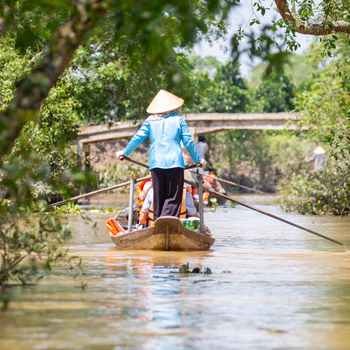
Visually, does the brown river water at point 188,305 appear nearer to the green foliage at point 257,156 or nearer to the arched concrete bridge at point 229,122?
the arched concrete bridge at point 229,122

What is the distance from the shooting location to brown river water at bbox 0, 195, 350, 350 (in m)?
4.13

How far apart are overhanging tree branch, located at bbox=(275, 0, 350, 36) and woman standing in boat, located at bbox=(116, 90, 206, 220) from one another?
2412 mm

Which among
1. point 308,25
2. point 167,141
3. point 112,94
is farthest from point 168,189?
point 112,94

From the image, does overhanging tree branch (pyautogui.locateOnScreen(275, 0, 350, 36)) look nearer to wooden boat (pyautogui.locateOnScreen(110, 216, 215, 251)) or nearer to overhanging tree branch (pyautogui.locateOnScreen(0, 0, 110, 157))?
wooden boat (pyautogui.locateOnScreen(110, 216, 215, 251))

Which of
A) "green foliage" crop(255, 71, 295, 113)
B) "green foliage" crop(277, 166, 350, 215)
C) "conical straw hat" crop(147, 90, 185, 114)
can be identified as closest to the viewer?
"conical straw hat" crop(147, 90, 185, 114)

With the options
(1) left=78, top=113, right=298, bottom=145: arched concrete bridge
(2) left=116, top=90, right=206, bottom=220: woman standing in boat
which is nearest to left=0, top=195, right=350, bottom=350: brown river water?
(2) left=116, top=90, right=206, bottom=220: woman standing in boat

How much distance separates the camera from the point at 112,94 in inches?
848

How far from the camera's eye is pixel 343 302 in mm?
5344

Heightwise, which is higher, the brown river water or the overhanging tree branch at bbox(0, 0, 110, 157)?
the overhanging tree branch at bbox(0, 0, 110, 157)

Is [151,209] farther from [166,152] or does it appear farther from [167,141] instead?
[167,141]

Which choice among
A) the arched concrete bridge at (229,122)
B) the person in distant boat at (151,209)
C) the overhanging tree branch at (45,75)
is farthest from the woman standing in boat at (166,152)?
the arched concrete bridge at (229,122)

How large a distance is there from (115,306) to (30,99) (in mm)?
1771

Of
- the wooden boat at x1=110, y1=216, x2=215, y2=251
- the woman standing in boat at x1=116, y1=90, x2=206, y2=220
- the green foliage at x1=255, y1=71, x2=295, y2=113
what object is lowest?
the wooden boat at x1=110, y1=216, x2=215, y2=251

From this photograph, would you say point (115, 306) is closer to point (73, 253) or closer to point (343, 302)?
point (343, 302)
